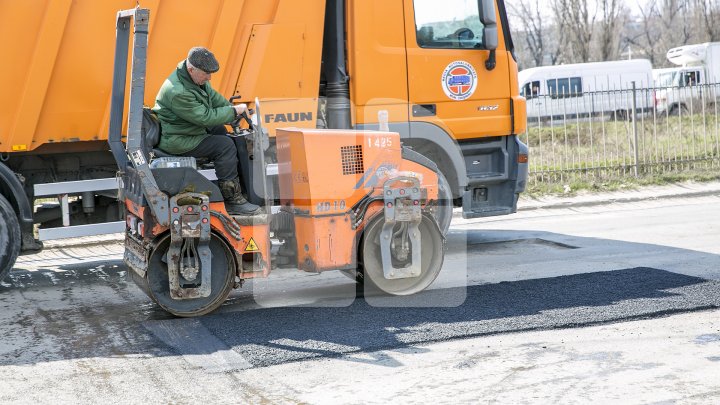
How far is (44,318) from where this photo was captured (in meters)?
7.55

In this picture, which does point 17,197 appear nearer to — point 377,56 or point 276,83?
point 276,83

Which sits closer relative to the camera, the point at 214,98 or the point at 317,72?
the point at 214,98

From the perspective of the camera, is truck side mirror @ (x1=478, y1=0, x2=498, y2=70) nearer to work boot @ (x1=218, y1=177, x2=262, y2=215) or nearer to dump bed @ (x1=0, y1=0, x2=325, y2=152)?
dump bed @ (x1=0, y1=0, x2=325, y2=152)

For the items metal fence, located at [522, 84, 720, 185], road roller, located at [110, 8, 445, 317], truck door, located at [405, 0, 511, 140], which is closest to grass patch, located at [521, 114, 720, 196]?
metal fence, located at [522, 84, 720, 185]

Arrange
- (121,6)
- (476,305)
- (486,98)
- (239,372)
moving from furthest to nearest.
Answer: (486,98), (121,6), (476,305), (239,372)

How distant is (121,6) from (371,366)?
4242 mm

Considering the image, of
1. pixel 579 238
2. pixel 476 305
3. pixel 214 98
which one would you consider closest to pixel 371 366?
pixel 476 305

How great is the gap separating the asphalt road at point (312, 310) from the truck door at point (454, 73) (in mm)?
1340

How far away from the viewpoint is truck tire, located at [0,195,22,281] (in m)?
8.36

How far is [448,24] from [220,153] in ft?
10.3

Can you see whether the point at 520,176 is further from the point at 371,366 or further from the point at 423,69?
the point at 371,366

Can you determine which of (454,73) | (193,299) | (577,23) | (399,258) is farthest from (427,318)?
(577,23)

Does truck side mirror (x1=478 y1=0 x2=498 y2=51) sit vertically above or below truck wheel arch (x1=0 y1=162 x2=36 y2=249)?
above

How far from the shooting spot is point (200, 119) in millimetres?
7266
